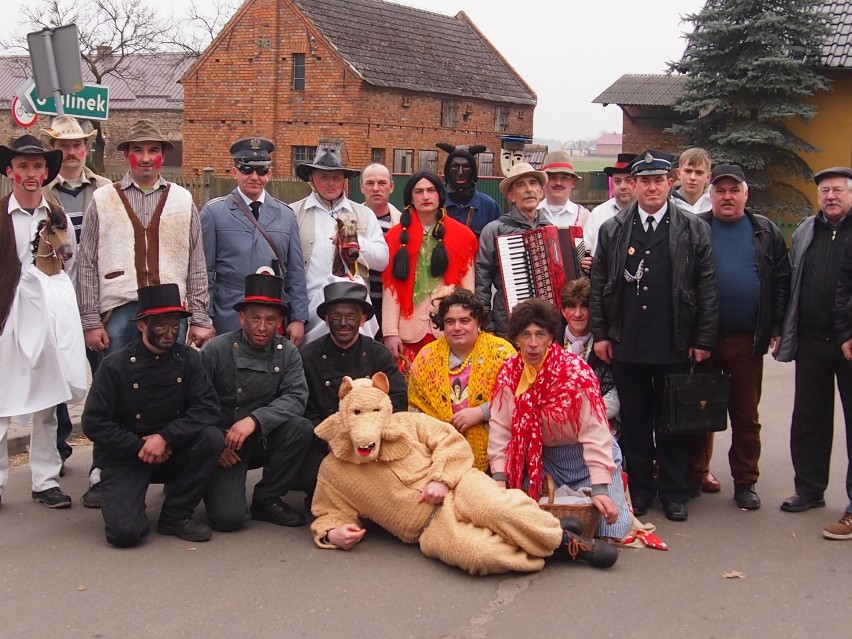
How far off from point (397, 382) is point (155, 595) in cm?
202

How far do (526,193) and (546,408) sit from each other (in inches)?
85.0

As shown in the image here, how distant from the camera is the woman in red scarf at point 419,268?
7148 millimetres

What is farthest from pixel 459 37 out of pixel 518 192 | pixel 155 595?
pixel 155 595

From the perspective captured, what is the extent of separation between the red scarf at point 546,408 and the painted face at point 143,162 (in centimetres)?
295

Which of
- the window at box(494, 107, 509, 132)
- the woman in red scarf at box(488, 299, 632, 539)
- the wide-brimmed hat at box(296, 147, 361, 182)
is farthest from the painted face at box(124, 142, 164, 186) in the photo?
the window at box(494, 107, 509, 132)

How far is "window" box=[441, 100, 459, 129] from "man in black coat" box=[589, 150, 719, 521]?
29142mm

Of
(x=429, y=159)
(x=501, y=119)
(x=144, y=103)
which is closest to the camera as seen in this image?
(x=429, y=159)

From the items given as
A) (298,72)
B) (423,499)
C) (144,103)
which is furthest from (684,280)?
(144,103)

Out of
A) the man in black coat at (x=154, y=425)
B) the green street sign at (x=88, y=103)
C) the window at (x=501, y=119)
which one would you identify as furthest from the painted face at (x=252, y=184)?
the window at (x=501, y=119)

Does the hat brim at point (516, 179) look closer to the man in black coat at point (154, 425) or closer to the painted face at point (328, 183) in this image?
the painted face at point (328, 183)

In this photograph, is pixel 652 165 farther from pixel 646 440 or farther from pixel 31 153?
pixel 31 153

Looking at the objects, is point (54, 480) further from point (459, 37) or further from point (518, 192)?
point (459, 37)

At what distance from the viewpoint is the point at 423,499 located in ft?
18.1

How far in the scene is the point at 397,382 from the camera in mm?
6270
